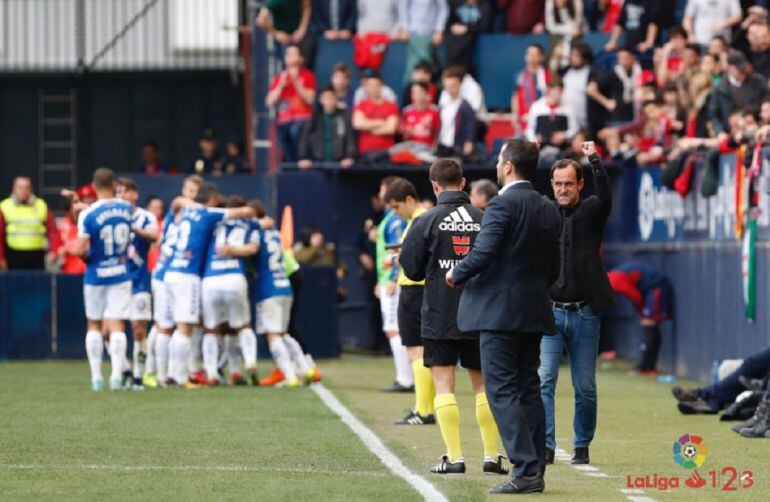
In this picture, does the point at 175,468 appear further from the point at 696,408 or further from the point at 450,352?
the point at 696,408

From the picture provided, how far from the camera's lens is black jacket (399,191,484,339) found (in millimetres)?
11242

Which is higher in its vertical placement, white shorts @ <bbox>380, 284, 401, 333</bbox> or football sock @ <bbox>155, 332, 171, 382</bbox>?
white shorts @ <bbox>380, 284, 401, 333</bbox>

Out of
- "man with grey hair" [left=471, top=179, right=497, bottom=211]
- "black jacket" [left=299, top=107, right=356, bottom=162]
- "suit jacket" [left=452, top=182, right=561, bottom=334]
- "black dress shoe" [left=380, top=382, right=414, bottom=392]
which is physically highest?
"black jacket" [left=299, top=107, right=356, bottom=162]

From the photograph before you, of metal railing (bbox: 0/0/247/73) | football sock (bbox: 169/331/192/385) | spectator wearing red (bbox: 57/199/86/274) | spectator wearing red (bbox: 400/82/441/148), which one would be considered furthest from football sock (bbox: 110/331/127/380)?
metal railing (bbox: 0/0/247/73)

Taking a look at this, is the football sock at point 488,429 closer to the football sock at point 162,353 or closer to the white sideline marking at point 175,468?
the white sideline marking at point 175,468

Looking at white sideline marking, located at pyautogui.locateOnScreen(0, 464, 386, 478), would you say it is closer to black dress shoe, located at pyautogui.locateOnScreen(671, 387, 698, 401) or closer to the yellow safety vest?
black dress shoe, located at pyautogui.locateOnScreen(671, 387, 698, 401)

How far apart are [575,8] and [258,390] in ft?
35.5

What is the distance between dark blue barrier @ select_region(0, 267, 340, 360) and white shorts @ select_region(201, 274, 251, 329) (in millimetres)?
5232

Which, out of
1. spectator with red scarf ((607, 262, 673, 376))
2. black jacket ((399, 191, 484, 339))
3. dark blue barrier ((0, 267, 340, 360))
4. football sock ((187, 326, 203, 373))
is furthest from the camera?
dark blue barrier ((0, 267, 340, 360))

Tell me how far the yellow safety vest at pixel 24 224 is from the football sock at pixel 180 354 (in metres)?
6.97

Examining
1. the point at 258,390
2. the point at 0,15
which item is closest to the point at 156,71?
the point at 0,15

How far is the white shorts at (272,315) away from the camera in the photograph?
19.2 m

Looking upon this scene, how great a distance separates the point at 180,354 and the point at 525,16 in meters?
10.4

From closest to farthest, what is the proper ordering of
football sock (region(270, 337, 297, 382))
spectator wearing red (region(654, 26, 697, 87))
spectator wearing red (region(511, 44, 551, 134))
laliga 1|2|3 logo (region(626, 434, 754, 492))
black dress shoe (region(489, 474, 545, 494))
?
black dress shoe (region(489, 474, 545, 494)), laliga 1|2|3 logo (region(626, 434, 754, 492)), football sock (region(270, 337, 297, 382)), spectator wearing red (region(654, 26, 697, 87)), spectator wearing red (region(511, 44, 551, 134))
